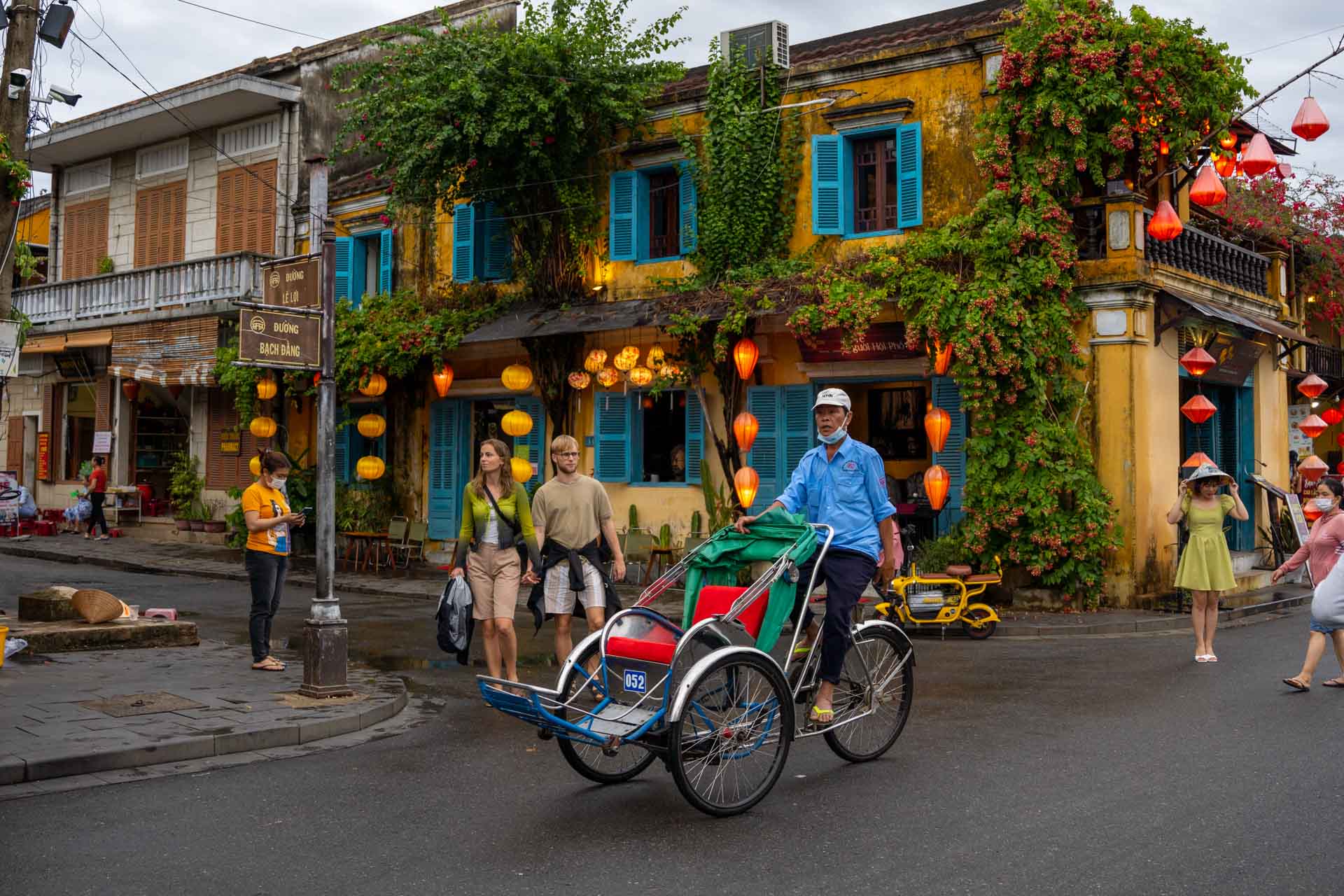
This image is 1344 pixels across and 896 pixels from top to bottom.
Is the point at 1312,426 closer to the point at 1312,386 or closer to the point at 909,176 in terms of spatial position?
the point at 1312,386

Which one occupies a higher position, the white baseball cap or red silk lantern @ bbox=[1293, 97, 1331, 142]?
red silk lantern @ bbox=[1293, 97, 1331, 142]

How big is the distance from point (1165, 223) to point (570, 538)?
30.1 feet

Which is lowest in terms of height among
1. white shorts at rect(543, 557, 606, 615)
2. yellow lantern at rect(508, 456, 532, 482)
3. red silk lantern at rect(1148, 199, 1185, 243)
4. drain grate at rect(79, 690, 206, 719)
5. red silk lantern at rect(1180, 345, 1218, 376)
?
drain grate at rect(79, 690, 206, 719)

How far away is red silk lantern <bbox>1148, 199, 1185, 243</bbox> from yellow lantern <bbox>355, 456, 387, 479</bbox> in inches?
509

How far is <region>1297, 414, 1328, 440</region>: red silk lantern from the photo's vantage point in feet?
67.3

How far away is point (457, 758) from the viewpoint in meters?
7.10

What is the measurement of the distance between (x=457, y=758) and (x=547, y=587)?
1982mm

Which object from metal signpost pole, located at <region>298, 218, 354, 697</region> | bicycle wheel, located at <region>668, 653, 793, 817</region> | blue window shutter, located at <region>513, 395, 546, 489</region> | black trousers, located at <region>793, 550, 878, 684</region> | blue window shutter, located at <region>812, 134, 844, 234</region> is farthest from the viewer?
blue window shutter, located at <region>513, 395, 546, 489</region>

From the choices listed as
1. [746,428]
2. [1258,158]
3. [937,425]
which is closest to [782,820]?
[937,425]

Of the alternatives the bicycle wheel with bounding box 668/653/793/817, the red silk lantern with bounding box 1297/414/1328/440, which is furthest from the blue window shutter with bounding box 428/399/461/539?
the bicycle wheel with bounding box 668/653/793/817

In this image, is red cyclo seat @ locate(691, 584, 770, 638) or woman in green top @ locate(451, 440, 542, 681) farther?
woman in green top @ locate(451, 440, 542, 681)

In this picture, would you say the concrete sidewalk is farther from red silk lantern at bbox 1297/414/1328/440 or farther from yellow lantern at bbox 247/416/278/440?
red silk lantern at bbox 1297/414/1328/440

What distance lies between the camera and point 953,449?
16016 mm

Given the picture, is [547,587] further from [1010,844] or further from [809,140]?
[809,140]
